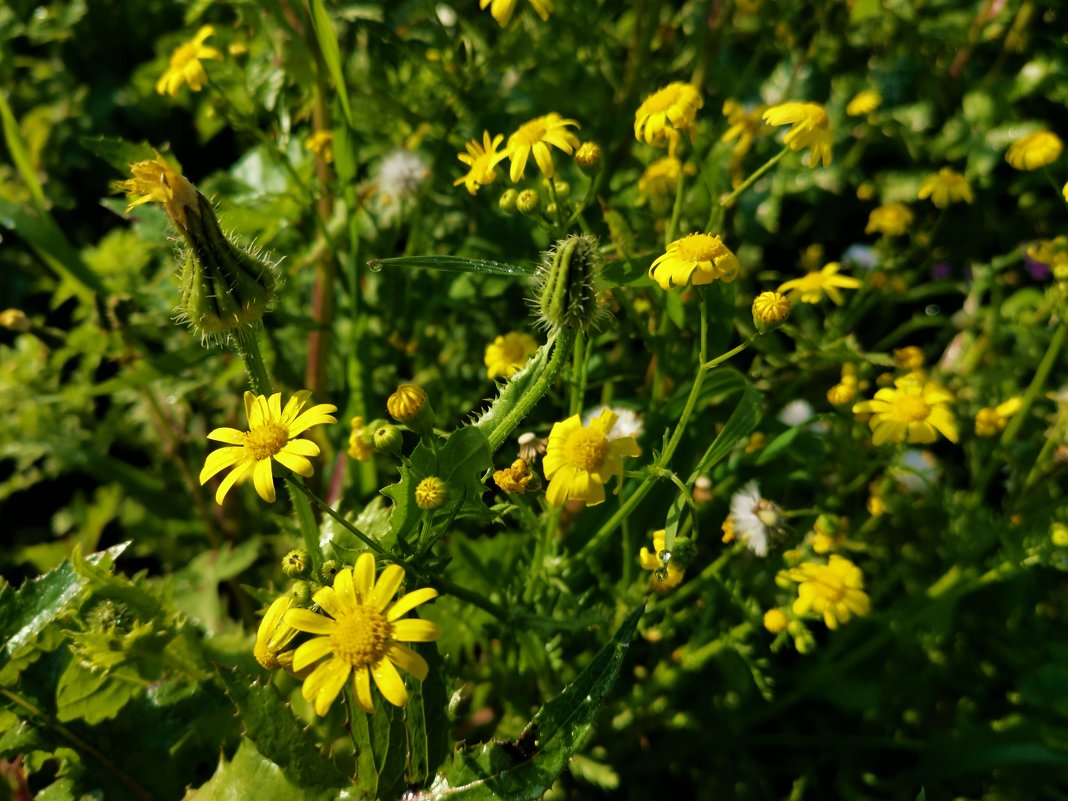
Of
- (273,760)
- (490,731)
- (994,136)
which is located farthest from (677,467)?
(994,136)

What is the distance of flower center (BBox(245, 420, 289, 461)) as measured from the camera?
4.26ft

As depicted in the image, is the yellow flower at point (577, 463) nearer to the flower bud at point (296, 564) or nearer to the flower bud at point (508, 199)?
the flower bud at point (296, 564)

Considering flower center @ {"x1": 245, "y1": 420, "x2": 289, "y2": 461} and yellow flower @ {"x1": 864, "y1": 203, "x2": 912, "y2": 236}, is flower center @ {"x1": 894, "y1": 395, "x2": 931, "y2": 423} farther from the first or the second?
flower center @ {"x1": 245, "y1": 420, "x2": 289, "y2": 461}

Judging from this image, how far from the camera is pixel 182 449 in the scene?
2445 millimetres

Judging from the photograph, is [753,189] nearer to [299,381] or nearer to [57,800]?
[299,381]

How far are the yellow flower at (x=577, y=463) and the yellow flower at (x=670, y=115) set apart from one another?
2.32 ft

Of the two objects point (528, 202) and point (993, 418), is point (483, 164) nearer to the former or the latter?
point (528, 202)

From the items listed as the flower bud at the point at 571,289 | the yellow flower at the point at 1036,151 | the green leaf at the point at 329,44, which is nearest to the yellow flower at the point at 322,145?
the green leaf at the point at 329,44

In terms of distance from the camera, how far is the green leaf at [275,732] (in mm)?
1428

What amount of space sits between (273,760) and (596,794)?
107 centimetres

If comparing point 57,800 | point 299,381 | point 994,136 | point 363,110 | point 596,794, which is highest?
point 363,110

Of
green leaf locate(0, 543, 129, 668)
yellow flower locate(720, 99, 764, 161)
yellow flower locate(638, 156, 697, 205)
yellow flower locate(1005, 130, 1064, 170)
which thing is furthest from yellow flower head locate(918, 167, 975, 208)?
green leaf locate(0, 543, 129, 668)

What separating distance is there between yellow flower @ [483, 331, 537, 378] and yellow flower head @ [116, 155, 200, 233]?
0.72 meters

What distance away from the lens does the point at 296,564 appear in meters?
1.28
